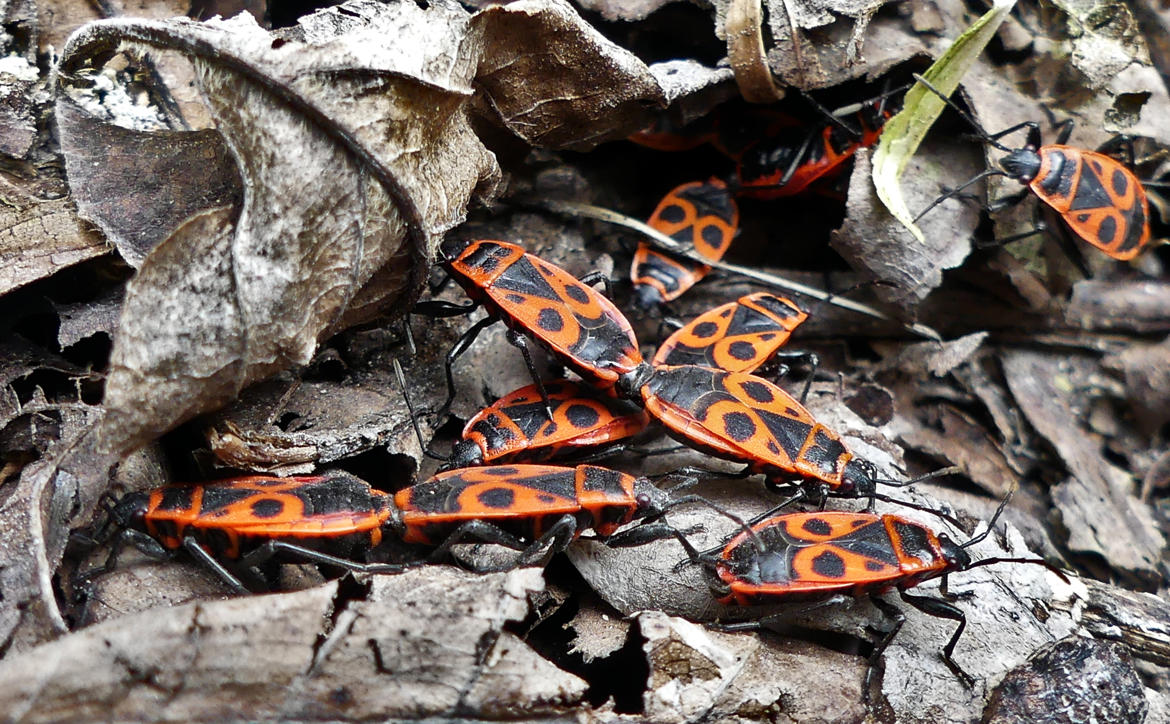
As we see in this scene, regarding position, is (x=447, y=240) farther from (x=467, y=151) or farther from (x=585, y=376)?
(x=585, y=376)

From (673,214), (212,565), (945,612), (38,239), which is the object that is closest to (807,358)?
(673,214)

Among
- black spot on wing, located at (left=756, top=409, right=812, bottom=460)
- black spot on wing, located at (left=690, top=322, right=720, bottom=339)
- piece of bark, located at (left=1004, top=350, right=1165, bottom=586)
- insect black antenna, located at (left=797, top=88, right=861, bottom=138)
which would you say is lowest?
piece of bark, located at (left=1004, top=350, right=1165, bottom=586)

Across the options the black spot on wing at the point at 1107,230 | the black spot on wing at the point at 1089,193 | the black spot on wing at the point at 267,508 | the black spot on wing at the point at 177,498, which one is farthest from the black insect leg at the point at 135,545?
the black spot on wing at the point at 1107,230

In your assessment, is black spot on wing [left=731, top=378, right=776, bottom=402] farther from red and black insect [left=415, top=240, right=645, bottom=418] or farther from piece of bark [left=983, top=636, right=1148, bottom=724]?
piece of bark [left=983, top=636, right=1148, bottom=724]

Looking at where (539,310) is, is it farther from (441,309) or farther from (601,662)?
(601,662)

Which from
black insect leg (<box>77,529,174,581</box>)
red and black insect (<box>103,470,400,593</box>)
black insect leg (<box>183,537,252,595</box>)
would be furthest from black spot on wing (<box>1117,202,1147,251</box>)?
black insect leg (<box>77,529,174,581</box>)
